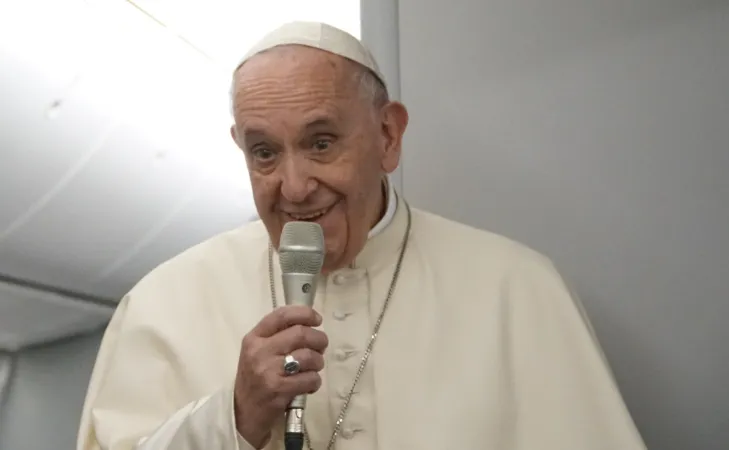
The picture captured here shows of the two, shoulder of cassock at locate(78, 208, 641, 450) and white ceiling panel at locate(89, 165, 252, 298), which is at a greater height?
white ceiling panel at locate(89, 165, 252, 298)

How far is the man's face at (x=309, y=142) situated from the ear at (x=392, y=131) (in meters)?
0.08

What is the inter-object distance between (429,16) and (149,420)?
4.14ft

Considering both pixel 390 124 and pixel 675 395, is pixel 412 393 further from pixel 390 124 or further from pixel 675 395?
pixel 675 395

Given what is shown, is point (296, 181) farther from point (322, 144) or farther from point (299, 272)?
point (299, 272)

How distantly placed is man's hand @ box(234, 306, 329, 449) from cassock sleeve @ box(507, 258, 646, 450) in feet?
1.45

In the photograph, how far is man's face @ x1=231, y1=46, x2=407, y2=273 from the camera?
1.36 m

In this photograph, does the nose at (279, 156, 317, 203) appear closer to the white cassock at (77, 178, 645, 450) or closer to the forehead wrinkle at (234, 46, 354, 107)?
the forehead wrinkle at (234, 46, 354, 107)

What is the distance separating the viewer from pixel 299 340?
42.0 inches

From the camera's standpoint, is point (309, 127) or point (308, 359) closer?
point (308, 359)

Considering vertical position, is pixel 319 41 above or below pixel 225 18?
below

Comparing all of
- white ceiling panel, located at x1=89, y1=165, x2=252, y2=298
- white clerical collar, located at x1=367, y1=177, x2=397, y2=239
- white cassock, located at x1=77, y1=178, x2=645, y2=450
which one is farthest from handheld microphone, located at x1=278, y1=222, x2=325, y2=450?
white ceiling panel, located at x1=89, y1=165, x2=252, y2=298

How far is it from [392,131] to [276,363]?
61 cm

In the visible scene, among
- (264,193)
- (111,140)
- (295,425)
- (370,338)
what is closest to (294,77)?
(264,193)

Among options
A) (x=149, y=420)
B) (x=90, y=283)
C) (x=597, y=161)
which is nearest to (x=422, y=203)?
(x=597, y=161)
